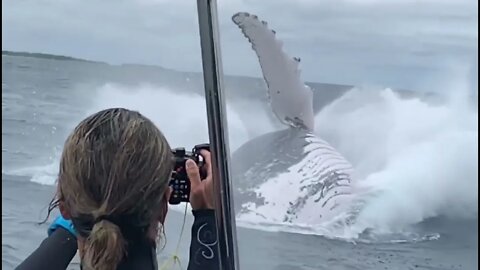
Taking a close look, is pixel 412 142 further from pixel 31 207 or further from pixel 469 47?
pixel 31 207

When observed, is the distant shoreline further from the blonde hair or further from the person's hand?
the blonde hair

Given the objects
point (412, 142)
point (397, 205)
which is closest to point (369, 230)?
point (397, 205)

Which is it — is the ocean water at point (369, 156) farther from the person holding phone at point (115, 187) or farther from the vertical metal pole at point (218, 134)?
the person holding phone at point (115, 187)

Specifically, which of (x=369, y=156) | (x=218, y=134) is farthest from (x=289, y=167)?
(x=218, y=134)

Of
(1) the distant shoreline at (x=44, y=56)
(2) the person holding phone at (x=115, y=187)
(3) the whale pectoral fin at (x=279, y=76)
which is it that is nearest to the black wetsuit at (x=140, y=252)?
(2) the person holding phone at (x=115, y=187)

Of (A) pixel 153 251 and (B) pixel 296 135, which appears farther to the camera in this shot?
(B) pixel 296 135

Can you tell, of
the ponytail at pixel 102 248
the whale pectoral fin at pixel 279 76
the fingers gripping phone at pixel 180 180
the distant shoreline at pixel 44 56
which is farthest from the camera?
the distant shoreline at pixel 44 56

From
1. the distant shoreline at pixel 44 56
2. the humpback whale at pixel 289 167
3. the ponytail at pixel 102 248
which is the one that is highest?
the distant shoreline at pixel 44 56
